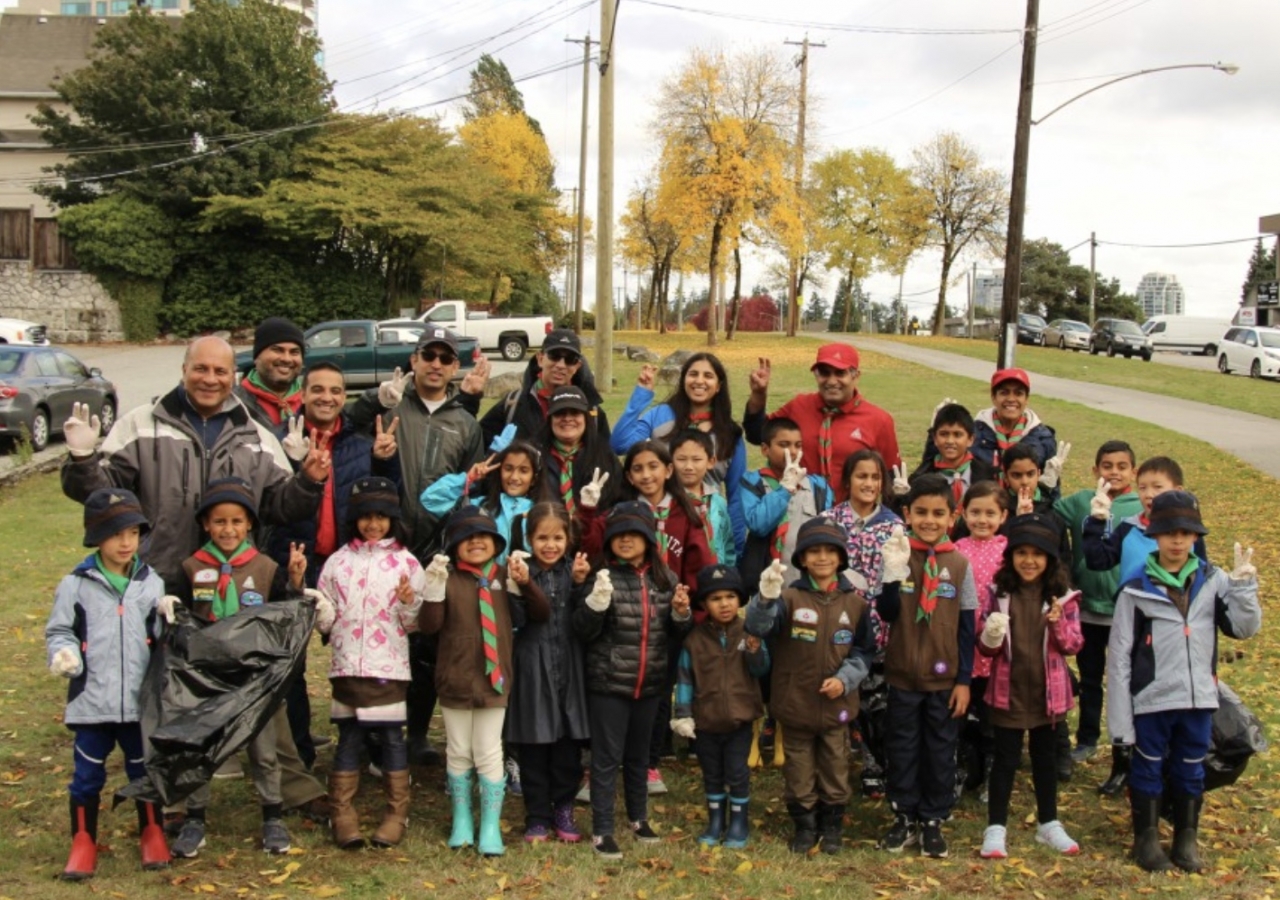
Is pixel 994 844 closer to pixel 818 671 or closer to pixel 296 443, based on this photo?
pixel 818 671

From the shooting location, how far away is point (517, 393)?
19.2 feet

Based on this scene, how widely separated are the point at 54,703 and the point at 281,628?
3.04m

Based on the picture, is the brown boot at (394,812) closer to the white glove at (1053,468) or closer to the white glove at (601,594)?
the white glove at (601,594)

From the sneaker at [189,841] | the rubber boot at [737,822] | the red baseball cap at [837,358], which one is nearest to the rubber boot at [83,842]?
the sneaker at [189,841]

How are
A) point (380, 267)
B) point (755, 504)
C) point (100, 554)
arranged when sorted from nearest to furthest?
point (100, 554)
point (755, 504)
point (380, 267)

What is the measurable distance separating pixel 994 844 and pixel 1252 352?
33623mm

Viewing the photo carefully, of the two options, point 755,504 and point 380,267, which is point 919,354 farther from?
point 755,504

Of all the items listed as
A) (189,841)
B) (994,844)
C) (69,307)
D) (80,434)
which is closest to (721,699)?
(994,844)

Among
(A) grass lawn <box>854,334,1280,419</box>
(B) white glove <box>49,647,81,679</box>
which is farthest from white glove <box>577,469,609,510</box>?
(A) grass lawn <box>854,334,1280,419</box>

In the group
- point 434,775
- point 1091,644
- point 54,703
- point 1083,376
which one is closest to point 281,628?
point 434,775

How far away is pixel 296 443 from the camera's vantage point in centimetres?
492

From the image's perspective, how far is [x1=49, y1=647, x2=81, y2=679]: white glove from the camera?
420 cm

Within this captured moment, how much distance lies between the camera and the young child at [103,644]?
4371 mm

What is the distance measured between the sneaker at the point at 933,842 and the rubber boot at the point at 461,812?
76.7 inches
